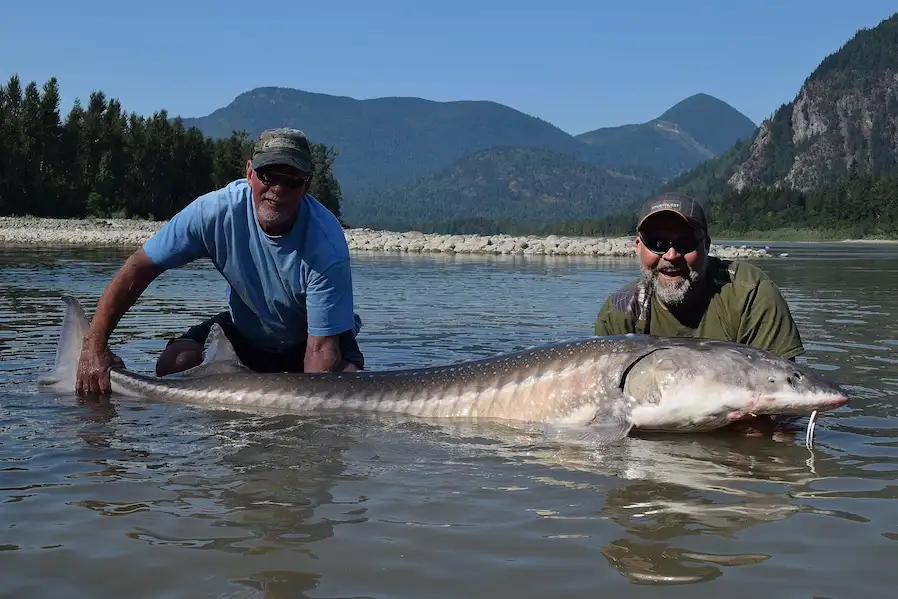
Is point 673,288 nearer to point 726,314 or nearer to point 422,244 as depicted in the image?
point 726,314

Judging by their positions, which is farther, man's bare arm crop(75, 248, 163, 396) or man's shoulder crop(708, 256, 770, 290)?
man's bare arm crop(75, 248, 163, 396)

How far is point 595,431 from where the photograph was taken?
504cm

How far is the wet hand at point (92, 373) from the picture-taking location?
6.22 metres

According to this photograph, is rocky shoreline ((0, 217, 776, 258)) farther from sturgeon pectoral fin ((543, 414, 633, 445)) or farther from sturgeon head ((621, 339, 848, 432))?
sturgeon pectoral fin ((543, 414, 633, 445))

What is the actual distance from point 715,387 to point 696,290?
797mm

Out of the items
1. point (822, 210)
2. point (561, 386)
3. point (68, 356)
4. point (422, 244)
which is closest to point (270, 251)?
point (68, 356)

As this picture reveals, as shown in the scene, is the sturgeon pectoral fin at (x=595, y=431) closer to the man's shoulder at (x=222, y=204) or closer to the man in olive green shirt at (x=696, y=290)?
the man in olive green shirt at (x=696, y=290)

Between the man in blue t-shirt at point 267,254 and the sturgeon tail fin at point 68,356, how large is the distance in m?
0.08

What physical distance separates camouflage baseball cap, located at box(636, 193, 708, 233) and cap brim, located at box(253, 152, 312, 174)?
6.89 feet

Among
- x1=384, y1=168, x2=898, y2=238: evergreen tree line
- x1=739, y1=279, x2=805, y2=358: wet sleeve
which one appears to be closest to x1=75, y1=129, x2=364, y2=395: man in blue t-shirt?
x1=739, y1=279, x2=805, y2=358: wet sleeve

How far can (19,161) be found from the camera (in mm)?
58156

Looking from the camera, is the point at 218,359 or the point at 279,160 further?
the point at 218,359

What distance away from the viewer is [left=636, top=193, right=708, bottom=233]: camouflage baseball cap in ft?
17.5

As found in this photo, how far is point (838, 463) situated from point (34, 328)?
829cm
